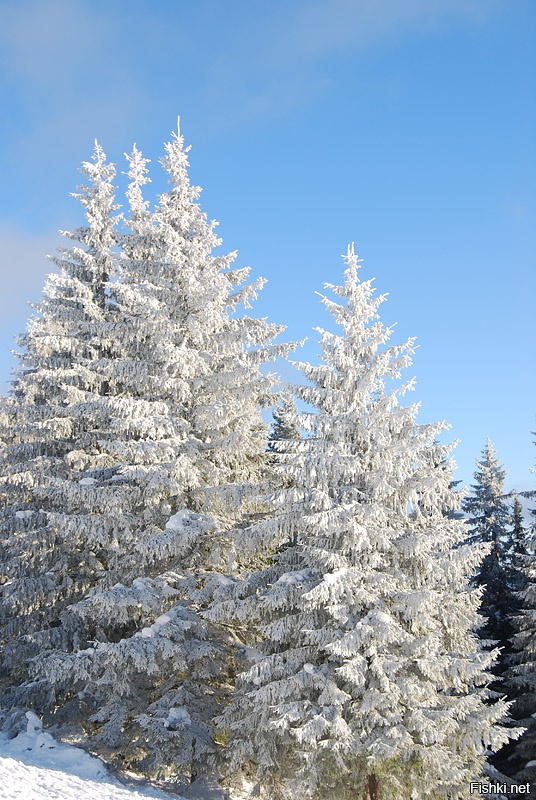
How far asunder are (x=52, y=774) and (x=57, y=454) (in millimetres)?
8567

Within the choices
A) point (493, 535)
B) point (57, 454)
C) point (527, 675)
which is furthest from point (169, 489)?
point (493, 535)

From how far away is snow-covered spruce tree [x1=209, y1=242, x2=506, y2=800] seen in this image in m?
10.3

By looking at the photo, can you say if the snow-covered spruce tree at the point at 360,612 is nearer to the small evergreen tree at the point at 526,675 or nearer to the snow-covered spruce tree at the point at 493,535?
the small evergreen tree at the point at 526,675

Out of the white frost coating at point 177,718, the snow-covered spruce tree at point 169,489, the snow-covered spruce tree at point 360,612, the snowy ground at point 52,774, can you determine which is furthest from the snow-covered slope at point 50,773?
the snow-covered spruce tree at point 360,612

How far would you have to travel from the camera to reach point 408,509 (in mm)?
12688

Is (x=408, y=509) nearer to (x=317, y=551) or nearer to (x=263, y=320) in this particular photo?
(x=317, y=551)

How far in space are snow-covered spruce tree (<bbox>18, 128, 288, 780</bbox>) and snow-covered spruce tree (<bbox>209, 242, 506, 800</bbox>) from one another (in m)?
1.25

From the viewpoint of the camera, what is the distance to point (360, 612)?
37.6 ft

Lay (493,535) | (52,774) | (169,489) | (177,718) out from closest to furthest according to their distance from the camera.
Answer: (52,774)
(177,718)
(169,489)
(493,535)

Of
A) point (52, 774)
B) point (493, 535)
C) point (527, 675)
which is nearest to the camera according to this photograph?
point (52, 774)

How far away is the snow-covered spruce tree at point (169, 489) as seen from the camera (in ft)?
41.2

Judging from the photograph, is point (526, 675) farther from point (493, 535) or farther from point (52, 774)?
point (52, 774)

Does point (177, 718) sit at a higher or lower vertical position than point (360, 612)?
lower

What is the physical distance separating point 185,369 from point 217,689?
756 centimetres
